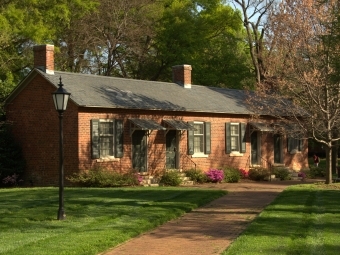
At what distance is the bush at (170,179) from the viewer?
2512 cm

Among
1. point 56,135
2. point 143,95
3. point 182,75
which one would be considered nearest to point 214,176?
point 143,95

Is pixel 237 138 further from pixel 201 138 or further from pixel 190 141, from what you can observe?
pixel 190 141

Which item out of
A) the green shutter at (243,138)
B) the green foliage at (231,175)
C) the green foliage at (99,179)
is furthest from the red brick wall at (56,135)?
the green shutter at (243,138)

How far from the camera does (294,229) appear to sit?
12.0 meters

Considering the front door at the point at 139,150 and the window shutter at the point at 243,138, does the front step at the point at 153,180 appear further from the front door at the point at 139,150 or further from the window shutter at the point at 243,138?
the window shutter at the point at 243,138

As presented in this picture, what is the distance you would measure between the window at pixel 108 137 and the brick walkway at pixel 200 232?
7370 mm

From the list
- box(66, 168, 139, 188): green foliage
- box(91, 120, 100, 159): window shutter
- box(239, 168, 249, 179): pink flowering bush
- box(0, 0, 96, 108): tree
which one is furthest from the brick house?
box(0, 0, 96, 108): tree

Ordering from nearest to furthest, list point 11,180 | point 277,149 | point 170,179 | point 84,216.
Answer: point 84,216 → point 11,180 → point 170,179 → point 277,149

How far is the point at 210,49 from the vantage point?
42156mm

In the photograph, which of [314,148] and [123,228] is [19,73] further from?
[314,148]

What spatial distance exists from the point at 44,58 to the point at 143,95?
4689 millimetres

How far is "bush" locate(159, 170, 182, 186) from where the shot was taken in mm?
25125

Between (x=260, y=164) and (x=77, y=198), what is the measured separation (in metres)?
15.6

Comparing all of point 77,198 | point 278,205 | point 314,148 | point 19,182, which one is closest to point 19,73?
point 19,182
